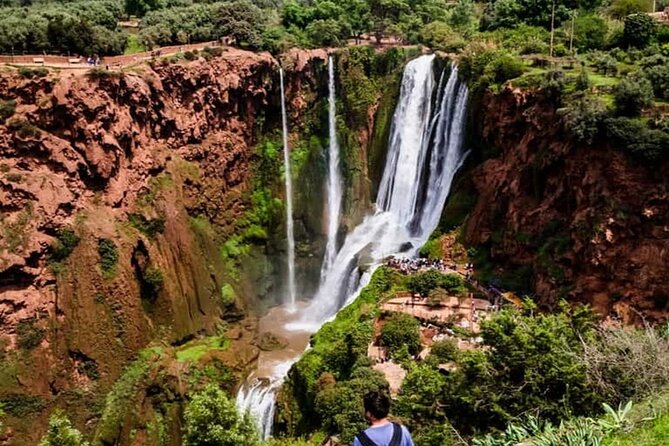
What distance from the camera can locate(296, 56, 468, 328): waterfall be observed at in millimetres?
39844

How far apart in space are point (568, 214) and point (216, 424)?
65.1 ft

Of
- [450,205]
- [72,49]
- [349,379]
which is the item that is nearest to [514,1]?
[450,205]

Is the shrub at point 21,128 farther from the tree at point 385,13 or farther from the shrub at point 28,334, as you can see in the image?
the tree at point 385,13

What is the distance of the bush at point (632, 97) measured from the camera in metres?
27.4

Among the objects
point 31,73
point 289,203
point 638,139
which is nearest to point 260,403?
point 289,203

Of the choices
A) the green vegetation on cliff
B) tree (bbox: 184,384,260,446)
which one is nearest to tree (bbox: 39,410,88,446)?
tree (bbox: 184,384,260,446)

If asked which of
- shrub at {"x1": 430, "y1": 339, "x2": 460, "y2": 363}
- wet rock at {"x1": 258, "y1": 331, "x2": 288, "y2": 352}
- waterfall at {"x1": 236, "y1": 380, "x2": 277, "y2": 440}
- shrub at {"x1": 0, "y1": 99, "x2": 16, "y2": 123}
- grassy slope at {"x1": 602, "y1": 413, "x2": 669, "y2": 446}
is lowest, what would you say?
waterfall at {"x1": 236, "y1": 380, "x2": 277, "y2": 440}

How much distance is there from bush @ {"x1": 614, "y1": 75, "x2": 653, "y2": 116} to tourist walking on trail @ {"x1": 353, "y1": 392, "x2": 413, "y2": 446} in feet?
82.5

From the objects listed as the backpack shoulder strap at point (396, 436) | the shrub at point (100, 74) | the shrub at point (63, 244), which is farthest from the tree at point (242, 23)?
the backpack shoulder strap at point (396, 436)

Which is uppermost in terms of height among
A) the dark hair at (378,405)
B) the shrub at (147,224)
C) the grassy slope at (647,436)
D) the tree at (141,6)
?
the tree at (141,6)

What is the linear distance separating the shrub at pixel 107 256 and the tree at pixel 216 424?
14.4 meters

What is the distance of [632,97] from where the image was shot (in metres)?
27.5

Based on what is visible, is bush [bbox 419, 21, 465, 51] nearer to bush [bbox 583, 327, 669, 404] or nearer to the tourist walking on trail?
bush [bbox 583, 327, 669, 404]

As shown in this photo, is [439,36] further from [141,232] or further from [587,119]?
[141,232]
